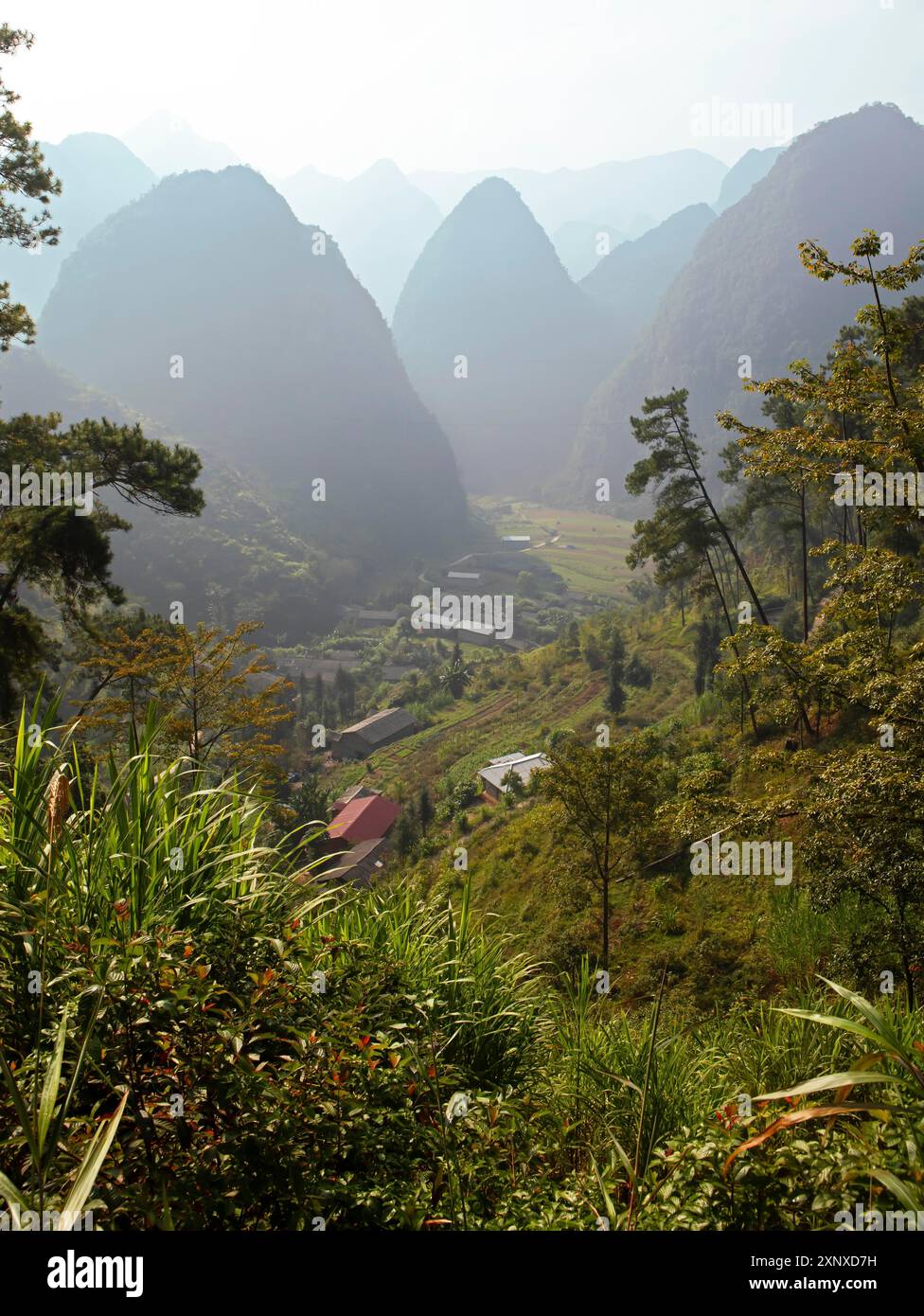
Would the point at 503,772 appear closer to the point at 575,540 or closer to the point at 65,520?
the point at 65,520

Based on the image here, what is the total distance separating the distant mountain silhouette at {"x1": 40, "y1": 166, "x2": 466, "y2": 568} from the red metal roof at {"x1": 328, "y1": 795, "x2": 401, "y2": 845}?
254 ft

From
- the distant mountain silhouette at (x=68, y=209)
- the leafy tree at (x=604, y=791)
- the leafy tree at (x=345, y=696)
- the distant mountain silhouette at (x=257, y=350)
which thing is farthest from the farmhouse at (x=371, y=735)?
Result: the distant mountain silhouette at (x=68, y=209)

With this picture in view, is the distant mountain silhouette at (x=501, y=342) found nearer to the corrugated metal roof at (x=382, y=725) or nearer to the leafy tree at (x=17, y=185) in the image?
the corrugated metal roof at (x=382, y=725)

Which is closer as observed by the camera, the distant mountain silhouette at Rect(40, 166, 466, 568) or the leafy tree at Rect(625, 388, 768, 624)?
the leafy tree at Rect(625, 388, 768, 624)

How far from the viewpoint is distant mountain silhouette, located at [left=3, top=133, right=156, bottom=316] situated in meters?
173

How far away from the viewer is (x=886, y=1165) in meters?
1.78

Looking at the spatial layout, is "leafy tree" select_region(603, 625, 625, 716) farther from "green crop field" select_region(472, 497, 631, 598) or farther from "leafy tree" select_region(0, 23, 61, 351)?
"green crop field" select_region(472, 497, 631, 598)

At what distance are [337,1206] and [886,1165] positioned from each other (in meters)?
1.31

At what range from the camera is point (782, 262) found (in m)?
114

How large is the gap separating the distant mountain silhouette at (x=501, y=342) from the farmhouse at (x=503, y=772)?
135086 millimetres

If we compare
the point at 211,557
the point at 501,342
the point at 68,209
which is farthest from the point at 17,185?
the point at 68,209

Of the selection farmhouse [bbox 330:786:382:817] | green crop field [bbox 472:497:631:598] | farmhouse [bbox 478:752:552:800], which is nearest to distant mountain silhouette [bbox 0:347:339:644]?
green crop field [bbox 472:497:631:598]

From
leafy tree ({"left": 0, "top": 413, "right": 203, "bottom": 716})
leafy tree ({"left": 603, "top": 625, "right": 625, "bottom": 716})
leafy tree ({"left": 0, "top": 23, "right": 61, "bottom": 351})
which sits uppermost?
leafy tree ({"left": 0, "top": 23, "right": 61, "bottom": 351})
